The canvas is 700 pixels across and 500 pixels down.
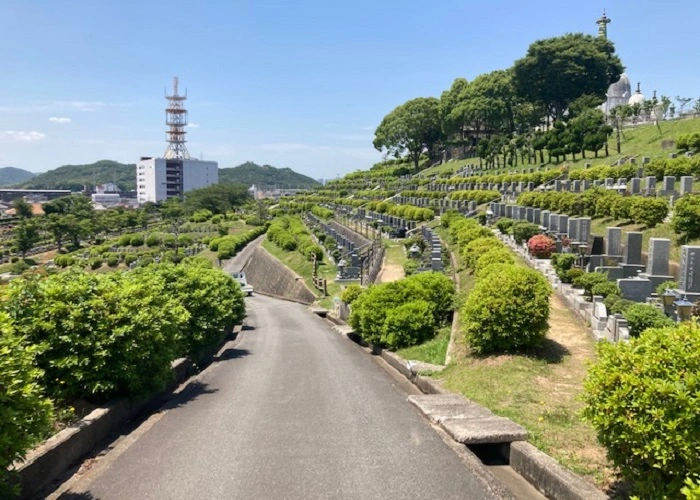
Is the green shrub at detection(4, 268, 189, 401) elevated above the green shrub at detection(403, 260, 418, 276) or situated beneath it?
elevated above

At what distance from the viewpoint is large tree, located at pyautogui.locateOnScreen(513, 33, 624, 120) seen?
193 feet

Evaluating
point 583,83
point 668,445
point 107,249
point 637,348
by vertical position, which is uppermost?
point 583,83

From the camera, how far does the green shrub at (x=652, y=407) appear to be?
12.9 feet

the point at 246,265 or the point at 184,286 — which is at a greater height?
the point at 184,286

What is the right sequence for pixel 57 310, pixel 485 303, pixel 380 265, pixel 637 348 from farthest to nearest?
1. pixel 380 265
2. pixel 485 303
3. pixel 57 310
4. pixel 637 348

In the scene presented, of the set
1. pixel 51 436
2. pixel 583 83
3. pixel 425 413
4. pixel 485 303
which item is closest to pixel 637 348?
pixel 425 413

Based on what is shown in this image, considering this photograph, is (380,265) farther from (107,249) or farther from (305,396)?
(107,249)

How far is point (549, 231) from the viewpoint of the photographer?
20031mm

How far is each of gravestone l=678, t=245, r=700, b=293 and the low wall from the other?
23.9 m

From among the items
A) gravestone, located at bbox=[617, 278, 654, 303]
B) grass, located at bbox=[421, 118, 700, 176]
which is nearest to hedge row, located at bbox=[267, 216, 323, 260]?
grass, located at bbox=[421, 118, 700, 176]

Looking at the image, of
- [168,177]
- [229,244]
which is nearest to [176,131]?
[168,177]

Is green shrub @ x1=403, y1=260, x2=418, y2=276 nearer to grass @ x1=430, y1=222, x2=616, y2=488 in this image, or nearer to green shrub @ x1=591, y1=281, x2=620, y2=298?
grass @ x1=430, y1=222, x2=616, y2=488

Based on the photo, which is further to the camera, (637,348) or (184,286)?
(184,286)

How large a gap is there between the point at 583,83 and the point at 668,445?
204 feet
